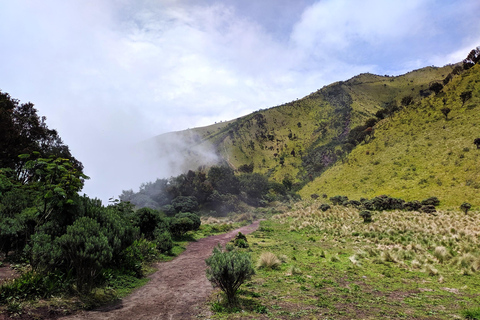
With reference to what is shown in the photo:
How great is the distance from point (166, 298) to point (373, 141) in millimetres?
72598

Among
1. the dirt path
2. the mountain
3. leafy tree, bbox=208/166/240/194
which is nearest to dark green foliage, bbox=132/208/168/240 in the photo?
the dirt path

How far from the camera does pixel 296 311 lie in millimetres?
7750

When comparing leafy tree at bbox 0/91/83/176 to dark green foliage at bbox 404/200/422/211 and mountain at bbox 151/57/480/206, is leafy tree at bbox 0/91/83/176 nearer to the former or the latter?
dark green foliage at bbox 404/200/422/211

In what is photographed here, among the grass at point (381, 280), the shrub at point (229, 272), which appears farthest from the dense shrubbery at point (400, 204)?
the shrub at point (229, 272)

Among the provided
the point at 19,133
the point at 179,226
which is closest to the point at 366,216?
the point at 179,226

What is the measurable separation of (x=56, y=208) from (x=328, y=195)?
60.7 meters

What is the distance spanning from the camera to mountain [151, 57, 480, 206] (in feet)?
140

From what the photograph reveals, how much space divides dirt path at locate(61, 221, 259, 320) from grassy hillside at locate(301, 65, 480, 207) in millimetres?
37266

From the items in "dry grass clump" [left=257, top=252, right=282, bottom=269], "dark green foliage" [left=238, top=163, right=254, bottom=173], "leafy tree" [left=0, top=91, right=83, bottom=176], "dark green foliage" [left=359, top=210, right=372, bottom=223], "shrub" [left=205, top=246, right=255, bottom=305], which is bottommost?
"dark green foliage" [left=359, top=210, right=372, bottom=223]

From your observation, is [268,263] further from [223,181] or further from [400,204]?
[223,181]

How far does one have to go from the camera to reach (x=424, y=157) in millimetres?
48250

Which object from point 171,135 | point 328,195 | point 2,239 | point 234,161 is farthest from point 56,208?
point 171,135

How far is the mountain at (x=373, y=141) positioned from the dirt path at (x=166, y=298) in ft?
123

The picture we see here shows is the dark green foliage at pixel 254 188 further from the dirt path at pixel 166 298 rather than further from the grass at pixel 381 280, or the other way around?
the dirt path at pixel 166 298
